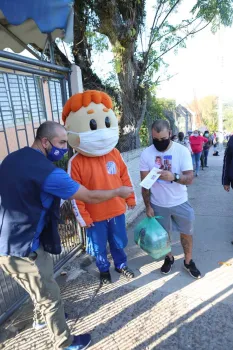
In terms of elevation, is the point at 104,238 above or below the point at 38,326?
above

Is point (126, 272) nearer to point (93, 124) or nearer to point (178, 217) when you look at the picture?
point (178, 217)

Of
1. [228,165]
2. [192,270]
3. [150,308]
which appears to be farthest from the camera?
[228,165]

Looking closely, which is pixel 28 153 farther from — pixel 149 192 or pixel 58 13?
pixel 58 13

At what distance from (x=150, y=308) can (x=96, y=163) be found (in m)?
1.49

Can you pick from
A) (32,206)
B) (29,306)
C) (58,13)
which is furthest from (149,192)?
(58,13)

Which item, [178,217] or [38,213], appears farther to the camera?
[178,217]

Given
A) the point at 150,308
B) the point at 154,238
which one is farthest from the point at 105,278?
the point at 154,238

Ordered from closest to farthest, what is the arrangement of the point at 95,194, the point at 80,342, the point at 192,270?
the point at 95,194, the point at 80,342, the point at 192,270

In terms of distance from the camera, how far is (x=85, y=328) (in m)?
2.20

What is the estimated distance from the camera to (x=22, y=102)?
8.07 feet

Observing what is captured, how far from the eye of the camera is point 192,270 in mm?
2785

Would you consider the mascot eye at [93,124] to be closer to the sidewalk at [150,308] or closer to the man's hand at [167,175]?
the man's hand at [167,175]

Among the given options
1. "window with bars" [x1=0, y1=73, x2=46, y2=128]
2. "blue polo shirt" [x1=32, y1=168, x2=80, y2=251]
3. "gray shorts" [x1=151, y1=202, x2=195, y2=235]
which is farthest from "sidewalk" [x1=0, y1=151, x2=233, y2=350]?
"window with bars" [x1=0, y1=73, x2=46, y2=128]

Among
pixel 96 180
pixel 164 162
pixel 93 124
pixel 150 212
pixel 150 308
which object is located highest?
pixel 93 124
